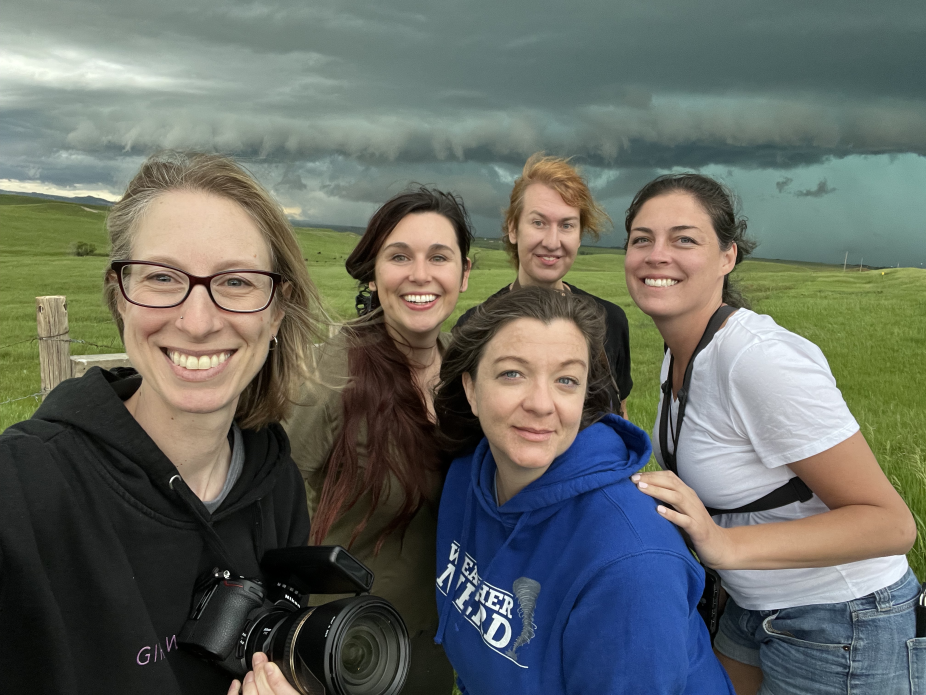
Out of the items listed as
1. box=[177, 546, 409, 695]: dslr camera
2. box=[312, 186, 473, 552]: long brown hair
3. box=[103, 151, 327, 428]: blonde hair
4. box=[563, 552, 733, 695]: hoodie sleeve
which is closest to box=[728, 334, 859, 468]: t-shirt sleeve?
box=[563, 552, 733, 695]: hoodie sleeve

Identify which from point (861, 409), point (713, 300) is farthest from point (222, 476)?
point (861, 409)

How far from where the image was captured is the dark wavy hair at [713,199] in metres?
3.06

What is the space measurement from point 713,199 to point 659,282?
51 cm

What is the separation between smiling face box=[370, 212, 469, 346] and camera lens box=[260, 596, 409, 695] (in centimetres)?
174

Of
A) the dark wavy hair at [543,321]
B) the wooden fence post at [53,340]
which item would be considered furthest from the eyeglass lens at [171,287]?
the wooden fence post at [53,340]

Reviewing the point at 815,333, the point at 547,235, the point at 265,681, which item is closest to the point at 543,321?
the point at 265,681

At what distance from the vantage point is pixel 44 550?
1.58 meters

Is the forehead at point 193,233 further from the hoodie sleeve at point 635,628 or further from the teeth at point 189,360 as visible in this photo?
the hoodie sleeve at point 635,628

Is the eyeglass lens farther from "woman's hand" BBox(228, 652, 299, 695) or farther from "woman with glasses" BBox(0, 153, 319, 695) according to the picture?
"woman's hand" BBox(228, 652, 299, 695)

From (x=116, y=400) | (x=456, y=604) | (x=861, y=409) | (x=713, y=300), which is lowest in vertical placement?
(x=861, y=409)

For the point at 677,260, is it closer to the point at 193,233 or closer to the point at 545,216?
the point at 193,233

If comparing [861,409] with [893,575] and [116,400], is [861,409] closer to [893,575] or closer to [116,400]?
[893,575]

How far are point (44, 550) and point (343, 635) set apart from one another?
784 mm

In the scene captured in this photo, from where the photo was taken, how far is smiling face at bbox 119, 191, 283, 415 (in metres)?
1.91
